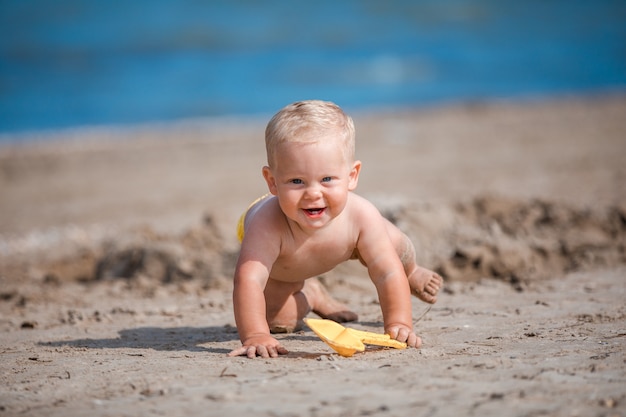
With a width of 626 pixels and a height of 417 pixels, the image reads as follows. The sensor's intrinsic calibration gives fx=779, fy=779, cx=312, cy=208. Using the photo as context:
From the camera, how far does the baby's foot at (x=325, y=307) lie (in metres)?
3.98

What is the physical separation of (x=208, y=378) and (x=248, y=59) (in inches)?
838

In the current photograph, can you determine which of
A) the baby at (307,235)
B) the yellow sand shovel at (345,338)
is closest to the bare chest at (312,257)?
the baby at (307,235)


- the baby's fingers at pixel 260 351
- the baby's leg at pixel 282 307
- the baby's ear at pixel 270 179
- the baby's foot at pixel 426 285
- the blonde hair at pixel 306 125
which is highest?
the blonde hair at pixel 306 125

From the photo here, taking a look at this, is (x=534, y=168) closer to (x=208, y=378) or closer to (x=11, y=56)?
(x=208, y=378)

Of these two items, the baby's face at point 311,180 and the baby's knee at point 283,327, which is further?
the baby's knee at point 283,327

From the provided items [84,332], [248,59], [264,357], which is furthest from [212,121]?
[264,357]

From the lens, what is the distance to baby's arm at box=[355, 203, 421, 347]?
3330mm

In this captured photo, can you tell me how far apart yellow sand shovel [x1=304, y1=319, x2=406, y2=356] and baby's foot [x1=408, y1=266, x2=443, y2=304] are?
659 mm

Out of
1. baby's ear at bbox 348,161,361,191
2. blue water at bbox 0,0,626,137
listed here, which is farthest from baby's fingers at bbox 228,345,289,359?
blue water at bbox 0,0,626,137

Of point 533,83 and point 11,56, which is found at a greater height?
point 11,56

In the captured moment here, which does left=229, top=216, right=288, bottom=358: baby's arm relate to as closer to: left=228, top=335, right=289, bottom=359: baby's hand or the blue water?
left=228, top=335, right=289, bottom=359: baby's hand

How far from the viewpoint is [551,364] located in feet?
9.04

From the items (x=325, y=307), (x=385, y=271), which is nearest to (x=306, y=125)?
(x=385, y=271)

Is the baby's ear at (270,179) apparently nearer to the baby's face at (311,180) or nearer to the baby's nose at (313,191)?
the baby's face at (311,180)
